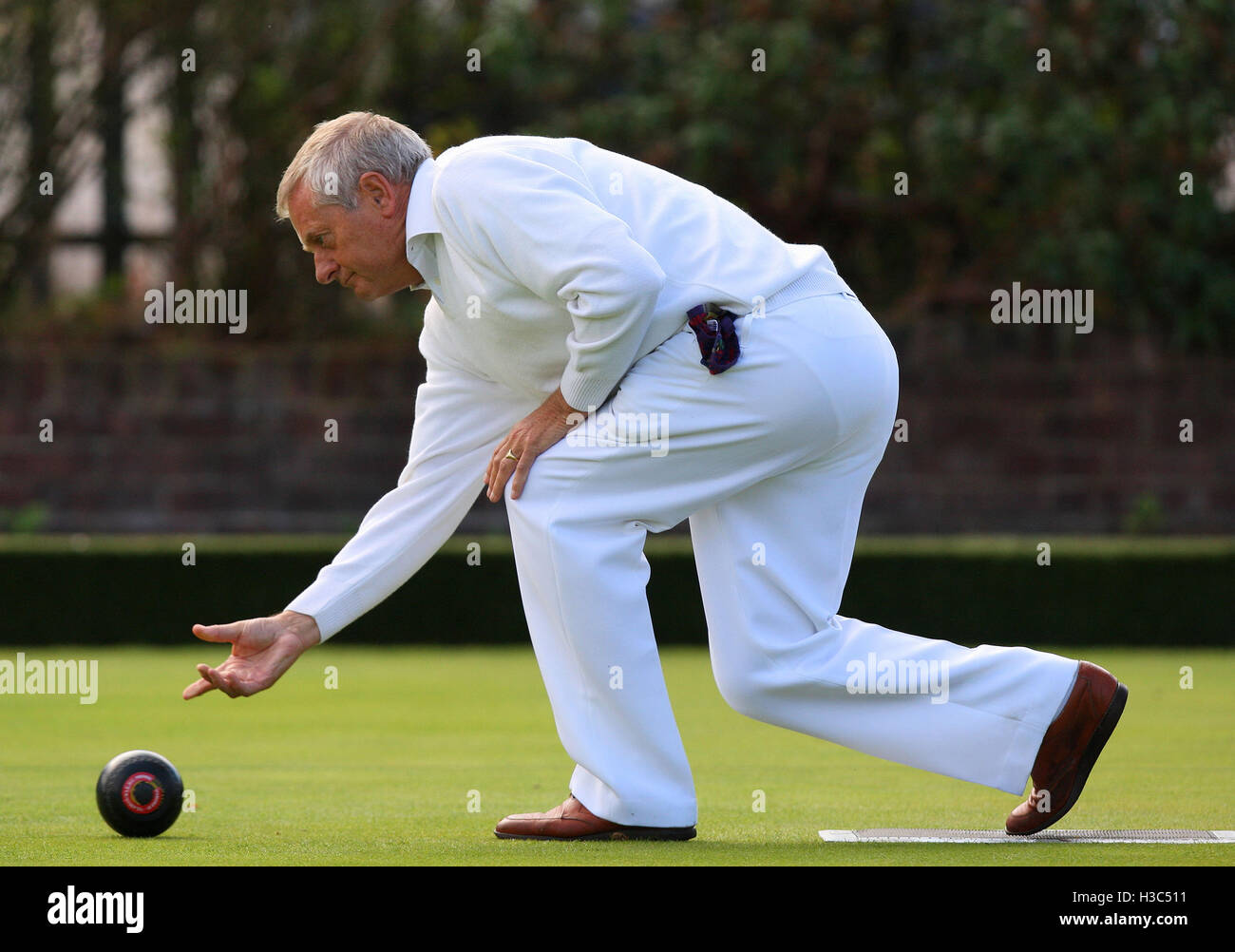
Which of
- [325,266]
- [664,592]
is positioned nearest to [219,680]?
[325,266]

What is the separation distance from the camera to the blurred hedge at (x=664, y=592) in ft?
34.1

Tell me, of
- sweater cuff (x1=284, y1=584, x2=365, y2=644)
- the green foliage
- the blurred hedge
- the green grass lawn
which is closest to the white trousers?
the green grass lawn

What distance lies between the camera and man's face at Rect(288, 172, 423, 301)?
12.1 feet

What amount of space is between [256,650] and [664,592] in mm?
6878

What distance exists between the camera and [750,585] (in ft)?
12.1

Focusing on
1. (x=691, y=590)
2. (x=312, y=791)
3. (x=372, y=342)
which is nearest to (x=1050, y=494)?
(x=691, y=590)

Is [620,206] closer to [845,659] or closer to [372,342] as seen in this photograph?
[845,659]

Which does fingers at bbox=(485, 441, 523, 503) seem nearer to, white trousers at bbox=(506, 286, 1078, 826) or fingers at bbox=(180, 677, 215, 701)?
white trousers at bbox=(506, 286, 1078, 826)

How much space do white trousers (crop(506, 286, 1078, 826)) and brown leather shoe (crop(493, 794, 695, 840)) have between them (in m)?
0.02

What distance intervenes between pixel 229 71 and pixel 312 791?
10469 millimetres

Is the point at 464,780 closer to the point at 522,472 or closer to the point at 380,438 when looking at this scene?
the point at 522,472

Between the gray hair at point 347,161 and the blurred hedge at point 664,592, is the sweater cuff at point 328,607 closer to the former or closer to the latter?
the gray hair at point 347,161

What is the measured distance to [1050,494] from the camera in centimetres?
1236

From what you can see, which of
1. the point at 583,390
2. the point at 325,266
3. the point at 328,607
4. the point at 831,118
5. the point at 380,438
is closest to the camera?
the point at 583,390
